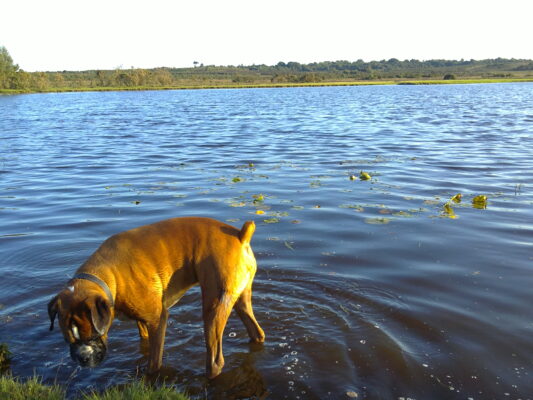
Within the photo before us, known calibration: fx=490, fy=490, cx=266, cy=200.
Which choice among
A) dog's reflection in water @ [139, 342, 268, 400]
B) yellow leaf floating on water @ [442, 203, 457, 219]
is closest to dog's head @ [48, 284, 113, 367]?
dog's reflection in water @ [139, 342, 268, 400]

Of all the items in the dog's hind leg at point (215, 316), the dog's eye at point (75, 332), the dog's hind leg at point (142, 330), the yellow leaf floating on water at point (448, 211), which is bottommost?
the yellow leaf floating on water at point (448, 211)

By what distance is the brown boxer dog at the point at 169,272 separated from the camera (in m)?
4.82

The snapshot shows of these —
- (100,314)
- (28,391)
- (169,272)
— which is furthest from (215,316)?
(28,391)

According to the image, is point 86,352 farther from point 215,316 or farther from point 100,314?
point 215,316

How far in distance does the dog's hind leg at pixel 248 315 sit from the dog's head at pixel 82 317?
1739 millimetres

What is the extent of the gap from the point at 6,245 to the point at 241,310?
6.49 metres

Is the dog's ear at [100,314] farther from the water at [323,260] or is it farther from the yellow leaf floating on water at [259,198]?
the yellow leaf floating on water at [259,198]

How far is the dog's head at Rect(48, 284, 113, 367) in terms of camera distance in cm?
429

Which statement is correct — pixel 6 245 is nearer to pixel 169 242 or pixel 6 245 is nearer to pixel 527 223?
pixel 169 242

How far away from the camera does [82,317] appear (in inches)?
170

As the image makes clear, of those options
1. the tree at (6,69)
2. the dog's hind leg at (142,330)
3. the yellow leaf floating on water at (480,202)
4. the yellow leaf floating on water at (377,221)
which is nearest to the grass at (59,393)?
the dog's hind leg at (142,330)

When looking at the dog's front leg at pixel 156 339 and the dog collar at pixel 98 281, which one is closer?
the dog collar at pixel 98 281

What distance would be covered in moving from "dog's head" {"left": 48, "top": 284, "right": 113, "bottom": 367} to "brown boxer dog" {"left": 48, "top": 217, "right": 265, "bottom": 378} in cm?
11

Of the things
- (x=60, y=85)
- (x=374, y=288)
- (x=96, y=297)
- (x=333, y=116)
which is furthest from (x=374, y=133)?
(x=60, y=85)
